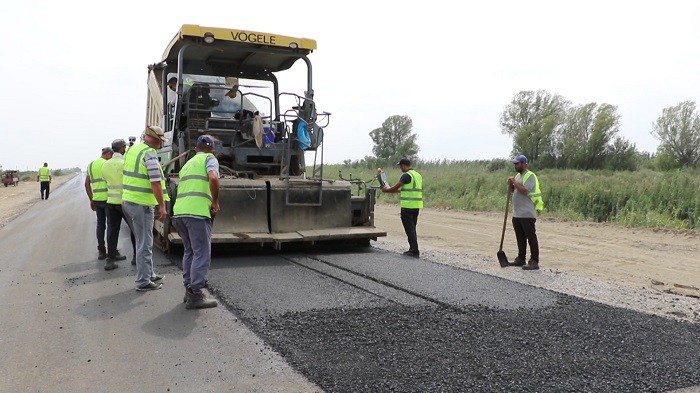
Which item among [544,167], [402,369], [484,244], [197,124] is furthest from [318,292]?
[544,167]

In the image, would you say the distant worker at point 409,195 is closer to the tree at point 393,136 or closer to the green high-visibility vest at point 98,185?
the green high-visibility vest at point 98,185

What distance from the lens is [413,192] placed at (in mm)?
7910

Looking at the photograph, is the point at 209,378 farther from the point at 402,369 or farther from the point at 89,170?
the point at 89,170

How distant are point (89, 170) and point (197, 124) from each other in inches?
64.0

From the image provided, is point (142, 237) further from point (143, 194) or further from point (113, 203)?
point (113, 203)

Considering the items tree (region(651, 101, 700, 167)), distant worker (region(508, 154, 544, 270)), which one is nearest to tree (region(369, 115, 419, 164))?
tree (region(651, 101, 700, 167))

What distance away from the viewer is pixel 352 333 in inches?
152

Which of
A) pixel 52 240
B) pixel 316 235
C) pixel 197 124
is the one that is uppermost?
pixel 197 124

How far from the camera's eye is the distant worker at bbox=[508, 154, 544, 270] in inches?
276

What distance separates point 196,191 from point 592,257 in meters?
6.59

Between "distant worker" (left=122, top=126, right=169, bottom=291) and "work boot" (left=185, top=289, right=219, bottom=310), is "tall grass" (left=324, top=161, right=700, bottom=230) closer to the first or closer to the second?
"work boot" (left=185, top=289, right=219, bottom=310)

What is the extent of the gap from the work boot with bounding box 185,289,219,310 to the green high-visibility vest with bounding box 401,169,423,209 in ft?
12.9

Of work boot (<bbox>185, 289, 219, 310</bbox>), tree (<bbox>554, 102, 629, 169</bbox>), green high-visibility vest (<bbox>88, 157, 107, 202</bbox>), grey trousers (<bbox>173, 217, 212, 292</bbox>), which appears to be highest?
tree (<bbox>554, 102, 629, 169</bbox>)

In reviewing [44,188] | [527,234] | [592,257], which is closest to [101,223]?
[527,234]
